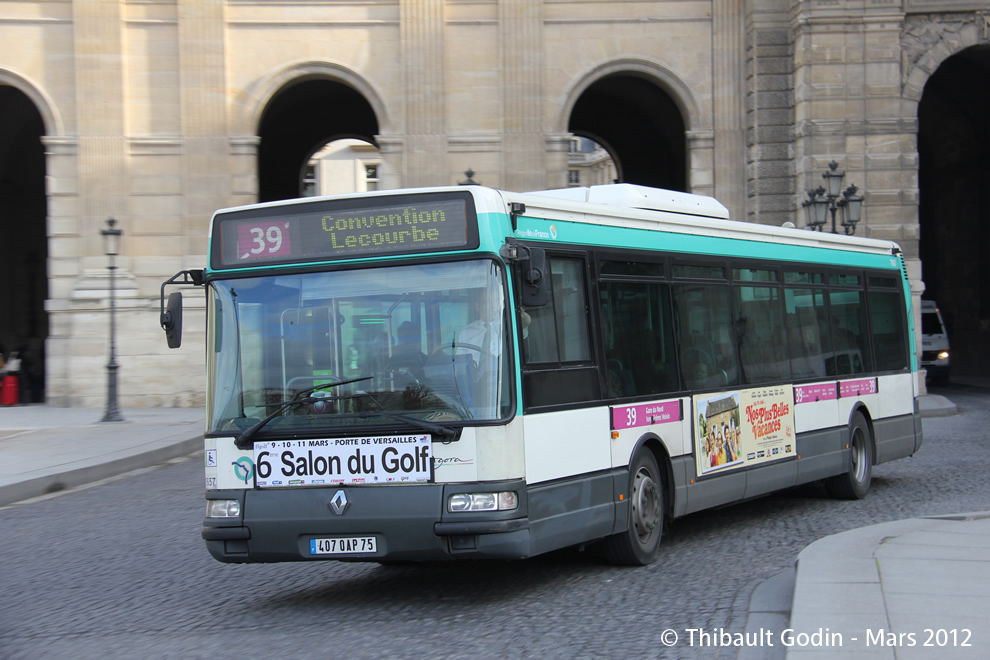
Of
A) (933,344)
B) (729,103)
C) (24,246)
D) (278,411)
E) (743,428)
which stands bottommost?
(743,428)

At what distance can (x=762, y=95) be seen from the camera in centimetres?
2767

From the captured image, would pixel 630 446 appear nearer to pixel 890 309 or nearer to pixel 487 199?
pixel 487 199

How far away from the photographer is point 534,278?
7.26 meters

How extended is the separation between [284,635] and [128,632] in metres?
1.03

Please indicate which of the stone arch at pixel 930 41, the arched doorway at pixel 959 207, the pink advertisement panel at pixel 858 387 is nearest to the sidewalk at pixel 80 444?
the pink advertisement panel at pixel 858 387

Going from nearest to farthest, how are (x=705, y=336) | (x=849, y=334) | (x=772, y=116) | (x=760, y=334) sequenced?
(x=705, y=336), (x=760, y=334), (x=849, y=334), (x=772, y=116)

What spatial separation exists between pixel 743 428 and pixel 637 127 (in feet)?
90.7

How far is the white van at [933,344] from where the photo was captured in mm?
31984

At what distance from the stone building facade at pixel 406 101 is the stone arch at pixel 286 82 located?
0.04 meters

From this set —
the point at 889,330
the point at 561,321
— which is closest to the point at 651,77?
the point at 889,330

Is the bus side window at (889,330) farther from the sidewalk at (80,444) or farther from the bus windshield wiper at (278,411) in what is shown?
the sidewalk at (80,444)

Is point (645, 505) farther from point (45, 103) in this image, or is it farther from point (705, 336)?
point (45, 103)

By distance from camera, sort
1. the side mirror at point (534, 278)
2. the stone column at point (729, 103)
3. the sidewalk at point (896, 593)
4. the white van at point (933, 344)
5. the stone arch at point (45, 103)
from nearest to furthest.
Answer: the sidewalk at point (896, 593), the side mirror at point (534, 278), the stone arch at point (45, 103), the stone column at point (729, 103), the white van at point (933, 344)

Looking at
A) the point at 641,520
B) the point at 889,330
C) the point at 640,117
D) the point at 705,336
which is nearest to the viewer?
the point at 641,520
